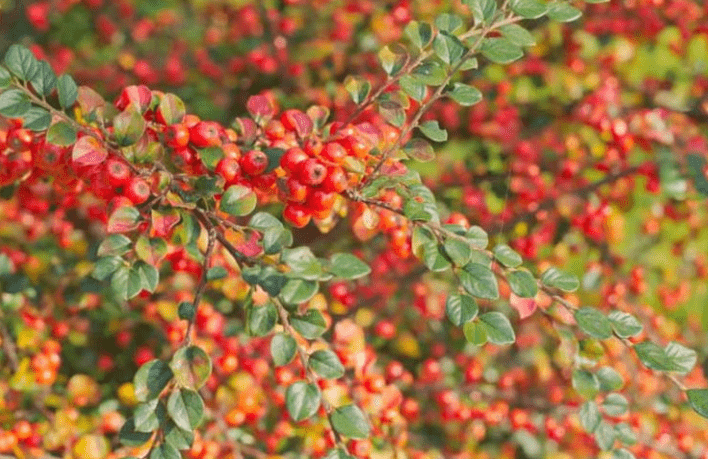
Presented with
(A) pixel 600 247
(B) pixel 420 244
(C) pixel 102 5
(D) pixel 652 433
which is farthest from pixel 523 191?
(C) pixel 102 5

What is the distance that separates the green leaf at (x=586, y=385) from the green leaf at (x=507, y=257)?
29cm

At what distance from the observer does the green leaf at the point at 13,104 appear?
3.68ft

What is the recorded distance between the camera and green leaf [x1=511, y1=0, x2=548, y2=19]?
1247 mm

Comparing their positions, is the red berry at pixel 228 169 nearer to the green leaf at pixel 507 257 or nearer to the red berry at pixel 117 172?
the red berry at pixel 117 172

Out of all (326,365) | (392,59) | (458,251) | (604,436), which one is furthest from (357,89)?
(604,436)

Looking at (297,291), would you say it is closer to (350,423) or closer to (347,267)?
(347,267)

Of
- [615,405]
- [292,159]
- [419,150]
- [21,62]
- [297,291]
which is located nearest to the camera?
[297,291]

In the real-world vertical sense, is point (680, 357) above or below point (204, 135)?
below

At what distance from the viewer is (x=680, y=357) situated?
50.8 inches

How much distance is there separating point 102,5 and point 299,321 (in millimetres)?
2808

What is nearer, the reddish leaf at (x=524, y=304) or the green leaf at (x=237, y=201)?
the green leaf at (x=237, y=201)

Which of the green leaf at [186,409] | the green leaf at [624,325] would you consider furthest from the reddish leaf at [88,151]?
the green leaf at [624,325]

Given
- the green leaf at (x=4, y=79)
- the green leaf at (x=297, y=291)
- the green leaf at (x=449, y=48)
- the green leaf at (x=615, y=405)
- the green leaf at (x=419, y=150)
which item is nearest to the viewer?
the green leaf at (x=297, y=291)

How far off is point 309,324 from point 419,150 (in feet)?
1.33
